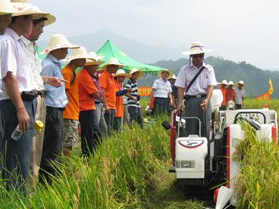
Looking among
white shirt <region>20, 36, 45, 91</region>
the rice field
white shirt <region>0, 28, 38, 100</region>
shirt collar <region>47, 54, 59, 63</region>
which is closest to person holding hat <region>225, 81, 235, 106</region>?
the rice field

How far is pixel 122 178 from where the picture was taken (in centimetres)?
461

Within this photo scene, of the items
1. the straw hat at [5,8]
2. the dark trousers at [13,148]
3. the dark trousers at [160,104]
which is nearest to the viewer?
the straw hat at [5,8]

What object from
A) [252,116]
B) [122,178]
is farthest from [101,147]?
[252,116]

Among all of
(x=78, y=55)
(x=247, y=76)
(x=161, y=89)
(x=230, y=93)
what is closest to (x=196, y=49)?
(x=78, y=55)

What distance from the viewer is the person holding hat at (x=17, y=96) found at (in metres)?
3.34

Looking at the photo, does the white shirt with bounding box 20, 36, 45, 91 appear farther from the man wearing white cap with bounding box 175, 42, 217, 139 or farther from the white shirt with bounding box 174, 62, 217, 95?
the white shirt with bounding box 174, 62, 217, 95

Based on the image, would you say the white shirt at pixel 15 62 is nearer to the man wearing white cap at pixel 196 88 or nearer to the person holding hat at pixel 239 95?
the man wearing white cap at pixel 196 88

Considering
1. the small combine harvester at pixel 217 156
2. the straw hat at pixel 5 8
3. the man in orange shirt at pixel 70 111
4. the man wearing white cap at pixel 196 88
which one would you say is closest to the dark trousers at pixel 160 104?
the man wearing white cap at pixel 196 88

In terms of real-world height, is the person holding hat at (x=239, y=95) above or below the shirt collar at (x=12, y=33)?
below

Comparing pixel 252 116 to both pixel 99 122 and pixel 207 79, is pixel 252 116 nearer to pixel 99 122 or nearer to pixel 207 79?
pixel 207 79

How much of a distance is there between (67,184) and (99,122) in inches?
142

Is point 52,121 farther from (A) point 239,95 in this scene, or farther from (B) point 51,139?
(A) point 239,95

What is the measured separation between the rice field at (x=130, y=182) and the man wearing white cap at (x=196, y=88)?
69 centimetres

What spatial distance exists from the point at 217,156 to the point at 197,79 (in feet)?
4.66
